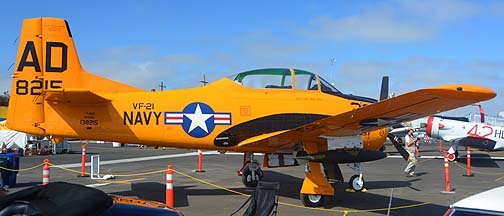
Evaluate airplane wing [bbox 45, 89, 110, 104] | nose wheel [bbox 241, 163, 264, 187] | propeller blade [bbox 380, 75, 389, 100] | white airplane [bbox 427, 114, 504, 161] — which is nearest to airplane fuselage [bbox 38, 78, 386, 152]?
airplane wing [bbox 45, 89, 110, 104]

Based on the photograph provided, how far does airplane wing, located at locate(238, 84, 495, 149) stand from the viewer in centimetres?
585

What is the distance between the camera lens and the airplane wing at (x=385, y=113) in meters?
5.85

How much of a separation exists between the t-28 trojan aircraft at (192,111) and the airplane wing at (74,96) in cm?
2

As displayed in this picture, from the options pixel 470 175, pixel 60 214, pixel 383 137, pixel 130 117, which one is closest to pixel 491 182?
pixel 470 175

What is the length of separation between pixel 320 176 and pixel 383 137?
249 cm

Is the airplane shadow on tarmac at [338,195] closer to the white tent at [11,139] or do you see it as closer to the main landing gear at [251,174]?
the main landing gear at [251,174]

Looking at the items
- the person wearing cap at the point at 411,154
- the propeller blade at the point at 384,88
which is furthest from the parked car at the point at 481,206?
the propeller blade at the point at 384,88

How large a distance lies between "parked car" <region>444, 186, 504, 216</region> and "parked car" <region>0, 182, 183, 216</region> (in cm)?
220

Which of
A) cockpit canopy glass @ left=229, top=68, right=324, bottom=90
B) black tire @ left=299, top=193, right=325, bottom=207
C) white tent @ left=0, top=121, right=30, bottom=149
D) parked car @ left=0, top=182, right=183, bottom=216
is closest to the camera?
parked car @ left=0, top=182, right=183, bottom=216

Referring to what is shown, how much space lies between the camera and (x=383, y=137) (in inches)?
420

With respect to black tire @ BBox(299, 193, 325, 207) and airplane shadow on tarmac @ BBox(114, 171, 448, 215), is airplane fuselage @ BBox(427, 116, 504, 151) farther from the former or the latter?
black tire @ BBox(299, 193, 325, 207)

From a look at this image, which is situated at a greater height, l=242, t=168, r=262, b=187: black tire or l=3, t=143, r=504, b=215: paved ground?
l=242, t=168, r=262, b=187: black tire

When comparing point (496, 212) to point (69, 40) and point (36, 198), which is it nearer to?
point (36, 198)

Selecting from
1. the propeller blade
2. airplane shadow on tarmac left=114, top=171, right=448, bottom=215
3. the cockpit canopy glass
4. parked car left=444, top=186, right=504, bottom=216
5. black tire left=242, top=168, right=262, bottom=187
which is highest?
the propeller blade
